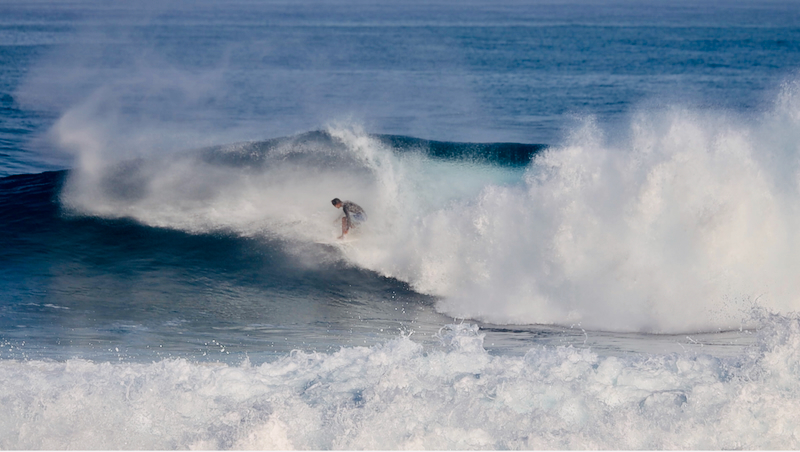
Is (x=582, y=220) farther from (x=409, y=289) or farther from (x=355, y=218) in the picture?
(x=355, y=218)

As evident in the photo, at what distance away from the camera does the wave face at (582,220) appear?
9.55m

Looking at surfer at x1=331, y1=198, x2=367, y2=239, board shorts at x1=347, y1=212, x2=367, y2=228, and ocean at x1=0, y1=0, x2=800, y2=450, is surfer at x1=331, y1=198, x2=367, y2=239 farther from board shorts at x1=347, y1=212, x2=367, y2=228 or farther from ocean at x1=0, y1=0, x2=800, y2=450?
ocean at x1=0, y1=0, x2=800, y2=450

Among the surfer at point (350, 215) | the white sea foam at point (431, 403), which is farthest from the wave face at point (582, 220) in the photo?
the white sea foam at point (431, 403)

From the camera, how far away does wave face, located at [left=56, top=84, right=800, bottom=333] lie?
31.3 ft

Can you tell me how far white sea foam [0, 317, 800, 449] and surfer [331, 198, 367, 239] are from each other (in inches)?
197

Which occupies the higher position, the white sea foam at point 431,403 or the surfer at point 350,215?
the surfer at point 350,215

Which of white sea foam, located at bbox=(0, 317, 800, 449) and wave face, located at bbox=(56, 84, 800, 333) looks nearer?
white sea foam, located at bbox=(0, 317, 800, 449)

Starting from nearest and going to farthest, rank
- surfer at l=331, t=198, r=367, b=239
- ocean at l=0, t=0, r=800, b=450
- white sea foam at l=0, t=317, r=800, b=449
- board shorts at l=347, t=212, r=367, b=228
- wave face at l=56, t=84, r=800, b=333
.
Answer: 1. white sea foam at l=0, t=317, r=800, b=449
2. ocean at l=0, t=0, r=800, b=450
3. wave face at l=56, t=84, r=800, b=333
4. surfer at l=331, t=198, r=367, b=239
5. board shorts at l=347, t=212, r=367, b=228

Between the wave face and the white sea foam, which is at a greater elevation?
the wave face

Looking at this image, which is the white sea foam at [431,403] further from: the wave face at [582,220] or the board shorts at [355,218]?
the board shorts at [355,218]

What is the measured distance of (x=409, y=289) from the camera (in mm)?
10914

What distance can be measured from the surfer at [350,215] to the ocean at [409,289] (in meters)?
0.21

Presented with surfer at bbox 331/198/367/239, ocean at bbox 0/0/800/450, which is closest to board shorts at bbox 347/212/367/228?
surfer at bbox 331/198/367/239

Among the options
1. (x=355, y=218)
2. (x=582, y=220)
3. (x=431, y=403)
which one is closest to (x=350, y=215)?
(x=355, y=218)
